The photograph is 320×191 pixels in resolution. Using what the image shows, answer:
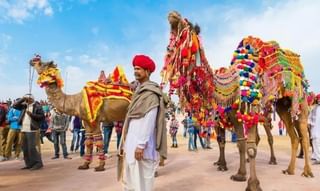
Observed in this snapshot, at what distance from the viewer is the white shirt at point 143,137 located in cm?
374

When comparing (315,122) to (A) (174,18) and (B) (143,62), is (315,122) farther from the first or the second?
(B) (143,62)

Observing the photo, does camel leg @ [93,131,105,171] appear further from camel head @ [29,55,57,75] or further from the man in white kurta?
the man in white kurta

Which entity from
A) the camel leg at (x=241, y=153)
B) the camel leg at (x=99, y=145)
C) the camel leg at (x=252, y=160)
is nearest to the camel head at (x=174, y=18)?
the camel leg at (x=252, y=160)

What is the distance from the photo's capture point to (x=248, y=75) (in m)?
5.84

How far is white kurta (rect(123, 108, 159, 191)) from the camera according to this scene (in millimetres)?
3762

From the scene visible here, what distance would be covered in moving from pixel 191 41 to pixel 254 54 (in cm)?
151

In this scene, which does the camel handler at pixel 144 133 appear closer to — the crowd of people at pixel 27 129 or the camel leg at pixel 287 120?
the camel leg at pixel 287 120

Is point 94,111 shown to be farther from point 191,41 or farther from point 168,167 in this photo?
point 191,41

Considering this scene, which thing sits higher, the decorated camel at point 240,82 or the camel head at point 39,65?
the camel head at point 39,65

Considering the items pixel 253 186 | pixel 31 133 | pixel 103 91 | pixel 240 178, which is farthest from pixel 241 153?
pixel 31 133

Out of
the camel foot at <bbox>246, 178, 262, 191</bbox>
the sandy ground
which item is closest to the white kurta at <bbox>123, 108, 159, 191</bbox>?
the sandy ground

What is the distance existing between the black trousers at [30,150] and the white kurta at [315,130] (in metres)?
7.41

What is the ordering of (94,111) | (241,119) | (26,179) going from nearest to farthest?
(241,119) < (26,179) < (94,111)

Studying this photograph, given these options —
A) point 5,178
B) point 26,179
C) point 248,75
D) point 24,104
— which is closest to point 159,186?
point 248,75
